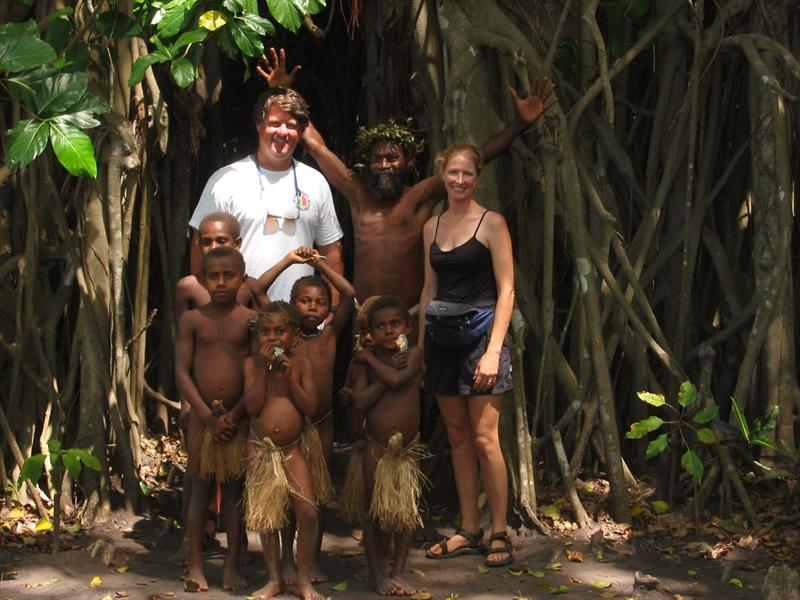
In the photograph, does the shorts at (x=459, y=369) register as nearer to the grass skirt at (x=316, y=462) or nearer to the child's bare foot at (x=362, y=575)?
the grass skirt at (x=316, y=462)

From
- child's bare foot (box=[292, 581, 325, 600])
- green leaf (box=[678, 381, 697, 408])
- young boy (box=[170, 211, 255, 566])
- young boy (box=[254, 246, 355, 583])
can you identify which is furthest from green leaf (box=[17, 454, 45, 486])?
green leaf (box=[678, 381, 697, 408])

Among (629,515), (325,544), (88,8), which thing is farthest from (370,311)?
(88,8)

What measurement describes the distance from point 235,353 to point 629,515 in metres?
1.78

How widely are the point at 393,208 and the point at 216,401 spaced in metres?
1.09

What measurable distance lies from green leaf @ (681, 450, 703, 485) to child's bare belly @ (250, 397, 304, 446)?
1.63 metres

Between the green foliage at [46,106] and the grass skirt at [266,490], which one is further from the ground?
the green foliage at [46,106]

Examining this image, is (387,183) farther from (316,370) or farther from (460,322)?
(316,370)

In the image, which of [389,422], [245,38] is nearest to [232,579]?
[389,422]

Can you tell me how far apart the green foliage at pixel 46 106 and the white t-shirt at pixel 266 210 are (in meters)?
0.81

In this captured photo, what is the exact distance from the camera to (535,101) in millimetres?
4699

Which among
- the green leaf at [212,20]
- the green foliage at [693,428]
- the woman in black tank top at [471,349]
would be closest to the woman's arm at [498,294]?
the woman in black tank top at [471,349]

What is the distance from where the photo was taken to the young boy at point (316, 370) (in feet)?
14.0

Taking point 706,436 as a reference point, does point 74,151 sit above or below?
above

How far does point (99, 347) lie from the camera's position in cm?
522
